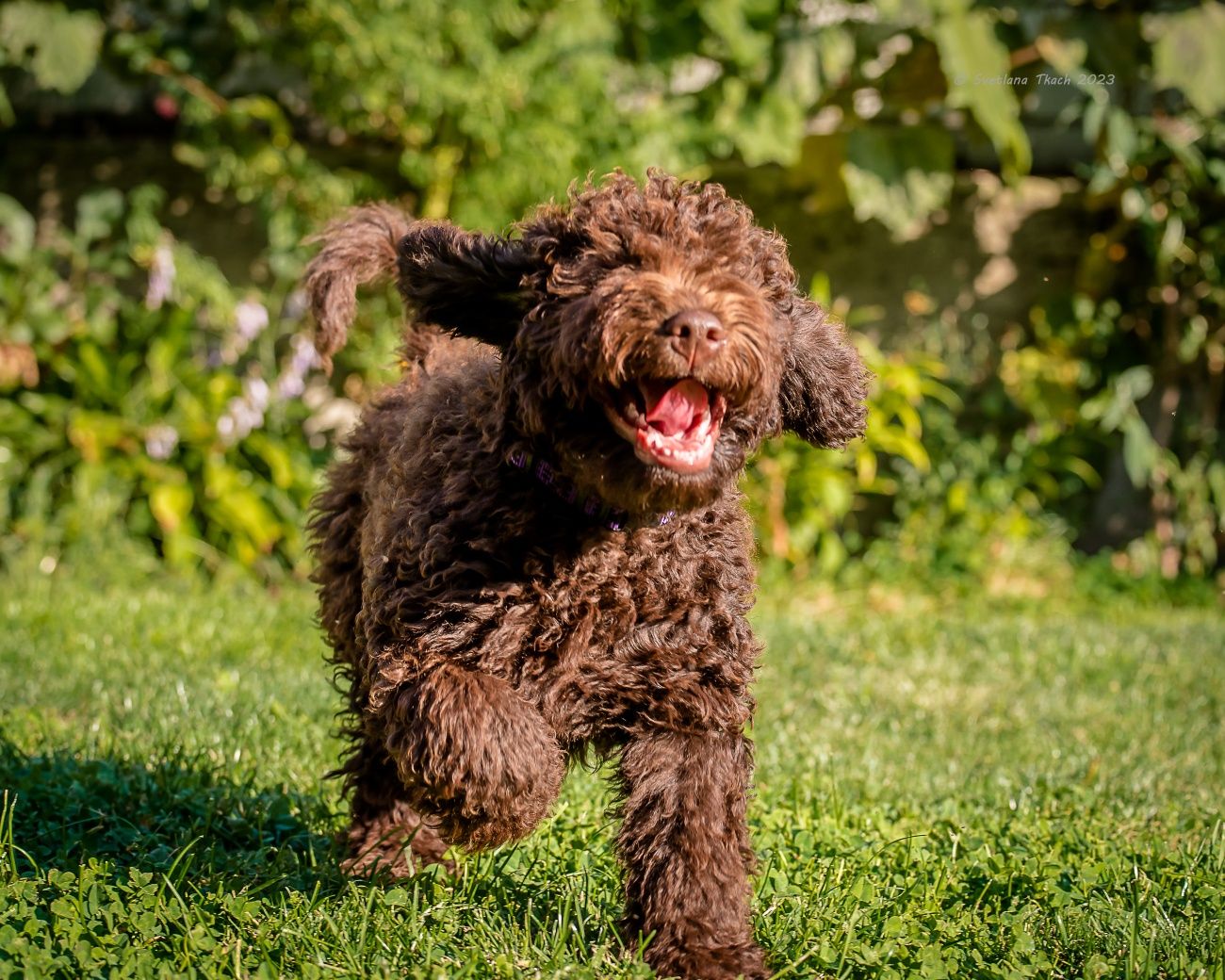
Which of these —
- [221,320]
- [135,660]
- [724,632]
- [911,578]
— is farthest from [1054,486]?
[724,632]

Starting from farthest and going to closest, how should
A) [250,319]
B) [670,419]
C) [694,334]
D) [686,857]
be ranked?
[250,319], [686,857], [670,419], [694,334]

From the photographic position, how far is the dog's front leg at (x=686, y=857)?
2.97m

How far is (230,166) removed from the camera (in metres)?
8.35

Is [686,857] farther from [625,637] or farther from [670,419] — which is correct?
[670,419]

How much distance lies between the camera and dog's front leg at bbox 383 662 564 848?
2756mm

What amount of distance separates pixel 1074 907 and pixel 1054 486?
6.17m

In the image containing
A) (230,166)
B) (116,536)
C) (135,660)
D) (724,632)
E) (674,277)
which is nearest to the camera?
(674,277)

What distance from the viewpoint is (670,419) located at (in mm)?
2883

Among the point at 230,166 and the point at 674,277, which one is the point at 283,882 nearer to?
the point at 674,277

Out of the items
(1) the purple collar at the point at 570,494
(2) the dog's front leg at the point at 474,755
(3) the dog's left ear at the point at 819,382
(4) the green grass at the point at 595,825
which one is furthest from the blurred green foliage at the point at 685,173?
(2) the dog's front leg at the point at 474,755

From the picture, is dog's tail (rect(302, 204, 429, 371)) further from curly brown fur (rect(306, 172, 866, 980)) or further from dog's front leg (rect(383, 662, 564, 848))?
dog's front leg (rect(383, 662, 564, 848))

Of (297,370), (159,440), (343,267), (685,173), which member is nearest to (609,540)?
(343,267)

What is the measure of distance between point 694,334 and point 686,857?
1126 millimetres

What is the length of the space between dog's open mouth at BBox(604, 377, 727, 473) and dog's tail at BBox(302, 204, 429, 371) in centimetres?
120
